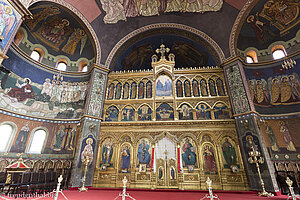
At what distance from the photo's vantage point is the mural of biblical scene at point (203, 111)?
494 inches

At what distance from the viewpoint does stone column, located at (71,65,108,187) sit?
10.7 metres

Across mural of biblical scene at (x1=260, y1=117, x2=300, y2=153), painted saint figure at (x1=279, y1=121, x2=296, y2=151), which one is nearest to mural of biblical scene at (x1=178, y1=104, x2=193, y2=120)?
mural of biblical scene at (x1=260, y1=117, x2=300, y2=153)

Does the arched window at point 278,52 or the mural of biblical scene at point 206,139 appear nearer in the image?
the mural of biblical scene at point 206,139

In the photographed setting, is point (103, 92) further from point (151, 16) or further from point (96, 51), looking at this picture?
point (151, 16)

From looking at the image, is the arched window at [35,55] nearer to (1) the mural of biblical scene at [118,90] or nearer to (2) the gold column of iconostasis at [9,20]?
(2) the gold column of iconostasis at [9,20]

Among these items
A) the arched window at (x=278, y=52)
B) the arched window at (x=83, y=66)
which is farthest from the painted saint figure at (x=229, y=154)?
the arched window at (x=83, y=66)

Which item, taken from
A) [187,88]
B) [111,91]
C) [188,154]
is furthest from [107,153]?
[187,88]

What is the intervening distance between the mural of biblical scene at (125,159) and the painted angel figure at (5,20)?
10059 mm

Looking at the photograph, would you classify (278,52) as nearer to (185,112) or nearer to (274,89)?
(274,89)

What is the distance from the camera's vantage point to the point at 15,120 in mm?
11297

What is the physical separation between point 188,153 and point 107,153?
618 cm

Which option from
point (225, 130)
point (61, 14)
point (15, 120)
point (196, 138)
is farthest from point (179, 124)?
point (61, 14)

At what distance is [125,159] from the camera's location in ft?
38.3

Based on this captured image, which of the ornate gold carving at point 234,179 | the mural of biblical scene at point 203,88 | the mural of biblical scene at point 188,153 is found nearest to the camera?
the ornate gold carving at point 234,179
